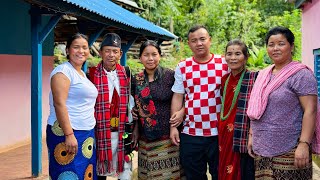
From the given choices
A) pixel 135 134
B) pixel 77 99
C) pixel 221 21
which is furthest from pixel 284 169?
pixel 221 21

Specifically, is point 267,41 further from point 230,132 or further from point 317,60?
point 317,60

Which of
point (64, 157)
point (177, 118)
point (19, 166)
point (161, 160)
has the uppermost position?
point (177, 118)

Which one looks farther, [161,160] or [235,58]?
[161,160]

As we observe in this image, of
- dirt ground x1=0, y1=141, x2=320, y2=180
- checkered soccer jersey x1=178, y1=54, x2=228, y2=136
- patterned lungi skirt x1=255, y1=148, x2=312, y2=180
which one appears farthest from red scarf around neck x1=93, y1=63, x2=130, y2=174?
dirt ground x1=0, y1=141, x2=320, y2=180

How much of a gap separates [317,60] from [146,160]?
533 cm

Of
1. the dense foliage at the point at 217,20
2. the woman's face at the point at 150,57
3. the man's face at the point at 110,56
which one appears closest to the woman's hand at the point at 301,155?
the woman's face at the point at 150,57

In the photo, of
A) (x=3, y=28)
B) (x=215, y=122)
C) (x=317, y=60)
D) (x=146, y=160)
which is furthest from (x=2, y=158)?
(x=317, y=60)

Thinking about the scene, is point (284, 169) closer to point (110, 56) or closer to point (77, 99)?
point (77, 99)

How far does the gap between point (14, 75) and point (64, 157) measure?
5025 millimetres

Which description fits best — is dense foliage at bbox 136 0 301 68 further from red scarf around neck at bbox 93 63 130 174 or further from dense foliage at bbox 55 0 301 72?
red scarf around neck at bbox 93 63 130 174

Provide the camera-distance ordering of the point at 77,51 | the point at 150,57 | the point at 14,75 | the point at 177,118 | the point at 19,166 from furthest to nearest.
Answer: the point at 14,75 < the point at 19,166 < the point at 150,57 < the point at 177,118 < the point at 77,51

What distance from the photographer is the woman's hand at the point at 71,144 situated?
331 cm

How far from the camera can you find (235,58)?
3.58 metres

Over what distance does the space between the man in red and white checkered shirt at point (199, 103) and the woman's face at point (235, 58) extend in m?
0.18
